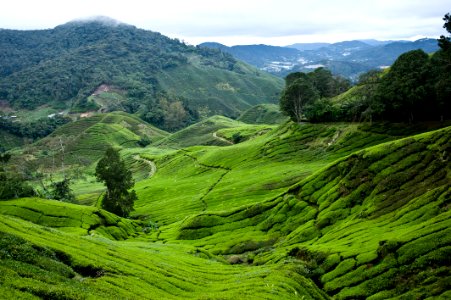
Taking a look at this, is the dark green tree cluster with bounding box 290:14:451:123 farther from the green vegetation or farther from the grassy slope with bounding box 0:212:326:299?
the grassy slope with bounding box 0:212:326:299

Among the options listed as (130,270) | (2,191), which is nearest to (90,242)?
(130,270)

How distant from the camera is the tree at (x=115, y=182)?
120312mm

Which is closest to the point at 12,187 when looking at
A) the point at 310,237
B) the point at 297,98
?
the point at 310,237

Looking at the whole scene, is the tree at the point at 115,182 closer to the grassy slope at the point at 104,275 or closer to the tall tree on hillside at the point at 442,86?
the grassy slope at the point at 104,275

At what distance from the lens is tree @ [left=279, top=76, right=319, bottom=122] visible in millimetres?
168000

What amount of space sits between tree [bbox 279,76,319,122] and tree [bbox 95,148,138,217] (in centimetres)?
8068

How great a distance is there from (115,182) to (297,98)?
89.5m

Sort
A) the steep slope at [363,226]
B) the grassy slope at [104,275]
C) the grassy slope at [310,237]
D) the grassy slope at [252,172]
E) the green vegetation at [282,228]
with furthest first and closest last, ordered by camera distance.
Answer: the grassy slope at [252,172]
the steep slope at [363,226]
the grassy slope at [310,237]
the green vegetation at [282,228]
the grassy slope at [104,275]

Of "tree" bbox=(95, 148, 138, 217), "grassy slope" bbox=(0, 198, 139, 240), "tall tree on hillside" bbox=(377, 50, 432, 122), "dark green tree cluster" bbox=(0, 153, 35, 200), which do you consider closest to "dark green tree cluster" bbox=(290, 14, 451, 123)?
"tall tree on hillside" bbox=(377, 50, 432, 122)

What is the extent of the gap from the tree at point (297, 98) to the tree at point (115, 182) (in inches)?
3176

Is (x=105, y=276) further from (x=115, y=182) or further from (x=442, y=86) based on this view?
(x=442, y=86)

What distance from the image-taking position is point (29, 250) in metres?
39.5

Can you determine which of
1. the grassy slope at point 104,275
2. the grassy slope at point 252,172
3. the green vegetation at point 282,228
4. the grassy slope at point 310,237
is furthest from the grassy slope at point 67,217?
the grassy slope at point 104,275

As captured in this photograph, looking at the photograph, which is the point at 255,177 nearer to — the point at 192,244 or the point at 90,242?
the point at 192,244
